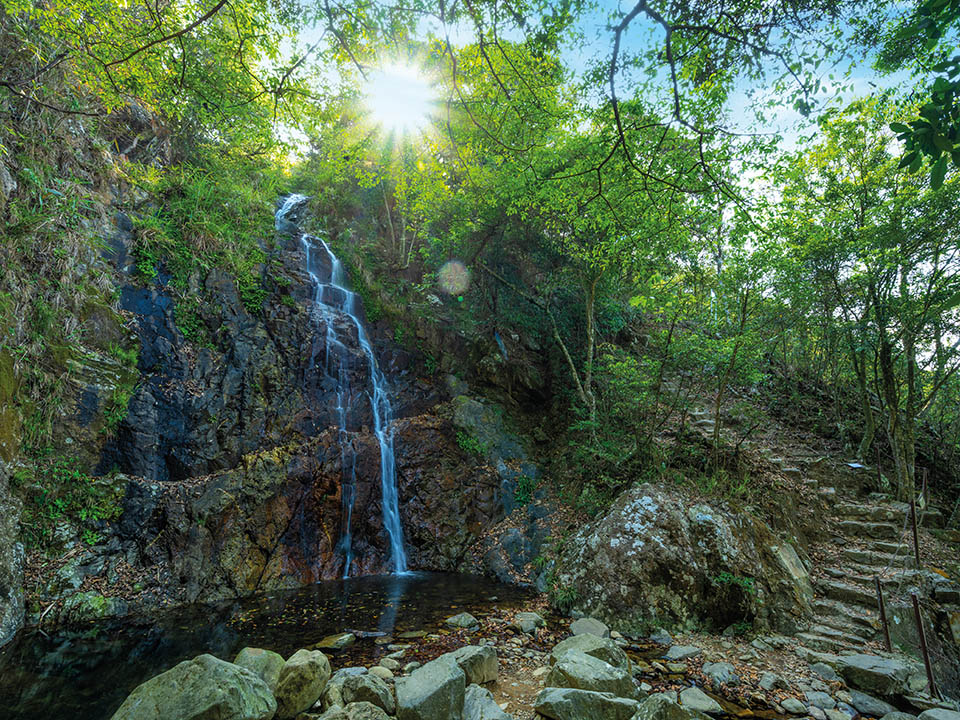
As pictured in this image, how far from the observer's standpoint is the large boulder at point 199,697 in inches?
109

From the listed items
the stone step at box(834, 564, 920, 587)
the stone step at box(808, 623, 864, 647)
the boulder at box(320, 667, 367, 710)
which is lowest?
the boulder at box(320, 667, 367, 710)

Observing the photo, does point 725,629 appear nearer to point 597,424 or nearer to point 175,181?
point 597,424

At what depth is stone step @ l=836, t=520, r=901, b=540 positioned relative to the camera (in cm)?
611

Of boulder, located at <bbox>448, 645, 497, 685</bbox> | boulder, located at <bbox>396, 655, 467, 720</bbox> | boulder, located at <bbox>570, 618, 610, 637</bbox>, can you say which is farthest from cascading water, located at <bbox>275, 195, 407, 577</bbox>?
boulder, located at <bbox>396, 655, 467, 720</bbox>

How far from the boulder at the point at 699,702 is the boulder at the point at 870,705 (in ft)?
3.79

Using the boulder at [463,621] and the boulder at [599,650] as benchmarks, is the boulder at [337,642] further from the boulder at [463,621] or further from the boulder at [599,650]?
the boulder at [599,650]

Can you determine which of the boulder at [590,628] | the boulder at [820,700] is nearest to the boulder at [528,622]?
the boulder at [590,628]

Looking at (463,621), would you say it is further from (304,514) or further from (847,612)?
(847,612)

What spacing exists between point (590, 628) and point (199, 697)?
373cm

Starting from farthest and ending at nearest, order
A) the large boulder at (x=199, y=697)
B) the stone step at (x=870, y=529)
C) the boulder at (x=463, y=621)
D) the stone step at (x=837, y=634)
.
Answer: the stone step at (x=870, y=529), the boulder at (x=463, y=621), the stone step at (x=837, y=634), the large boulder at (x=199, y=697)

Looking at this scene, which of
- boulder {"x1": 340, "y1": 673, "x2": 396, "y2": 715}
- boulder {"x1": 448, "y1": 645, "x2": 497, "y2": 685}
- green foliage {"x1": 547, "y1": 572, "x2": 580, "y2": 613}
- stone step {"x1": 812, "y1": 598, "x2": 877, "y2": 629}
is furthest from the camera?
green foliage {"x1": 547, "y1": 572, "x2": 580, "y2": 613}

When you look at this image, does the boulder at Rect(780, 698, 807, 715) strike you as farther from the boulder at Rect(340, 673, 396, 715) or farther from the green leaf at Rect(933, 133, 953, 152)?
the green leaf at Rect(933, 133, 953, 152)

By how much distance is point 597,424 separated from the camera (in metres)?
7.66

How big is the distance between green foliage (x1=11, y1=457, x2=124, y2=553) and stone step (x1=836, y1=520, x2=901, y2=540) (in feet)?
34.9
